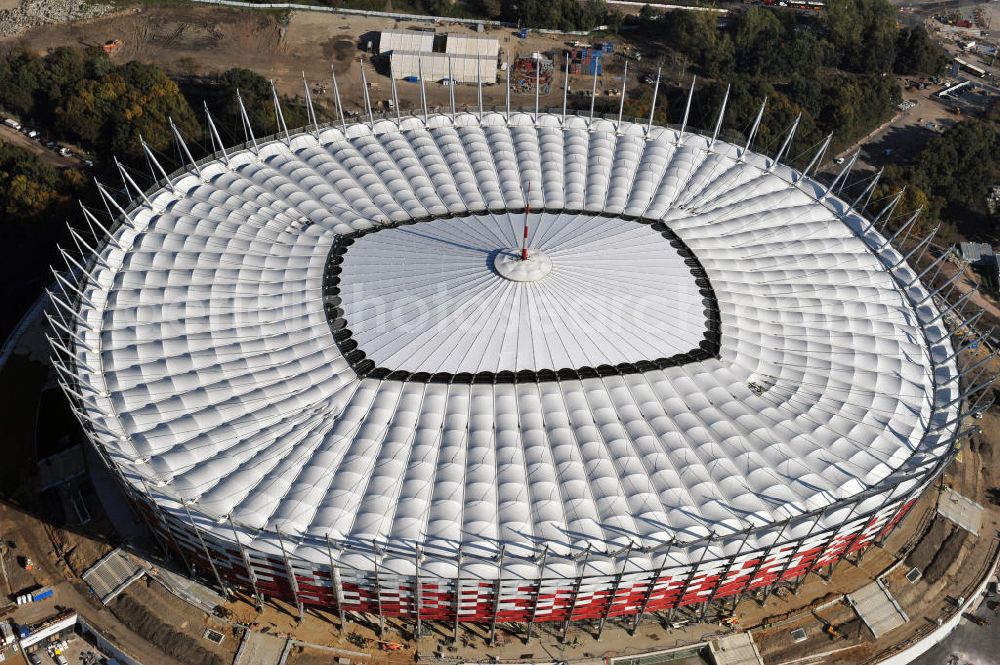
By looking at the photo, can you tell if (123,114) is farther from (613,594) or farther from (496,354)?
(613,594)

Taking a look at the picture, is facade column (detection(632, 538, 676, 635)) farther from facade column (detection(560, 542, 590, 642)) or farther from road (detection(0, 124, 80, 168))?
road (detection(0, 124, 80, 168))

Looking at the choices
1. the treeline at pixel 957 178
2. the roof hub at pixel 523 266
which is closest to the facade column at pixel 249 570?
the roof hub at pixel 523 266

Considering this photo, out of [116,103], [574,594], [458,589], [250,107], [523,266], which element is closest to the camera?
[458,589]

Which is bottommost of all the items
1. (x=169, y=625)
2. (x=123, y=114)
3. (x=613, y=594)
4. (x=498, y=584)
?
(x=169, y=625)

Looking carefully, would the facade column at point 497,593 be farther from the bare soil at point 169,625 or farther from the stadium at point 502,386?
the bare soil at point 169,625

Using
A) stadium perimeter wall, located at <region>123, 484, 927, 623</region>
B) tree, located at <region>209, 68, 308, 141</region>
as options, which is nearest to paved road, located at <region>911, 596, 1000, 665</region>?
stadium perimeter wall, located at <region>123, 484, 927, 623</region>

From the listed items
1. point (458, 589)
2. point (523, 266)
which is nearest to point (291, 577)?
point (458, 589)

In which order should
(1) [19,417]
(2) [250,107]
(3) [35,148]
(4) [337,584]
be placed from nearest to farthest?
(4) [337,584] < (1) [19,417] < (3) [35,148] < (2) [250,107]
